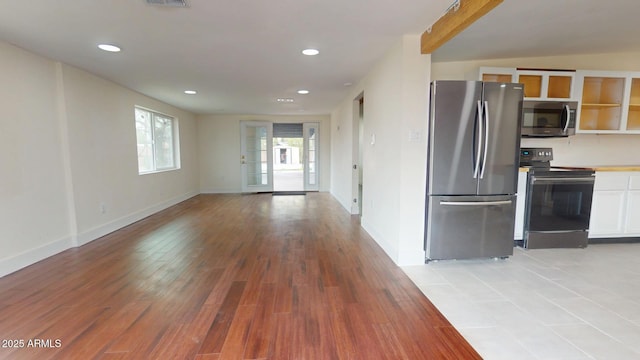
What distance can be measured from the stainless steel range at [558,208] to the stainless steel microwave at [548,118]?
0.45 m

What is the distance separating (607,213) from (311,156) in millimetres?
6427

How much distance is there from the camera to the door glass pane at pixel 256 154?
8492 millimetres

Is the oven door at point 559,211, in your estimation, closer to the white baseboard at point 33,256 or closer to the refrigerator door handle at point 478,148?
the refrigerator door handle at point 478,148

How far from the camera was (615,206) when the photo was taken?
362cm

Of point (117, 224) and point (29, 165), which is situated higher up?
point (29, 165)

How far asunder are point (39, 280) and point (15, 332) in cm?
96

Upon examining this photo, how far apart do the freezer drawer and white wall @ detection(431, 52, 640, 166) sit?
1455 mm

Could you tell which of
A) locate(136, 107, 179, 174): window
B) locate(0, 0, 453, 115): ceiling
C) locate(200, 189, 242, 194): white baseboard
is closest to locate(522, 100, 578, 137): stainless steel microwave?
locate(0, 0, 453, 115): ceiling

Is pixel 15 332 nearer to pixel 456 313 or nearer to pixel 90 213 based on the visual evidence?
pixel 90 213

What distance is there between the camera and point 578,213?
350cm

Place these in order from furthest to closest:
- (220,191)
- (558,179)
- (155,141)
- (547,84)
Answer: (220,191)
(155,141)
(547,84)
(558,179)

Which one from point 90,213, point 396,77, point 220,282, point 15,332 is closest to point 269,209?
point 90,213

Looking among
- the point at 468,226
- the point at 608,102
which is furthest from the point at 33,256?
the point at 608,102

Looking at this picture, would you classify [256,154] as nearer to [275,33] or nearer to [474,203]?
[275,33]
